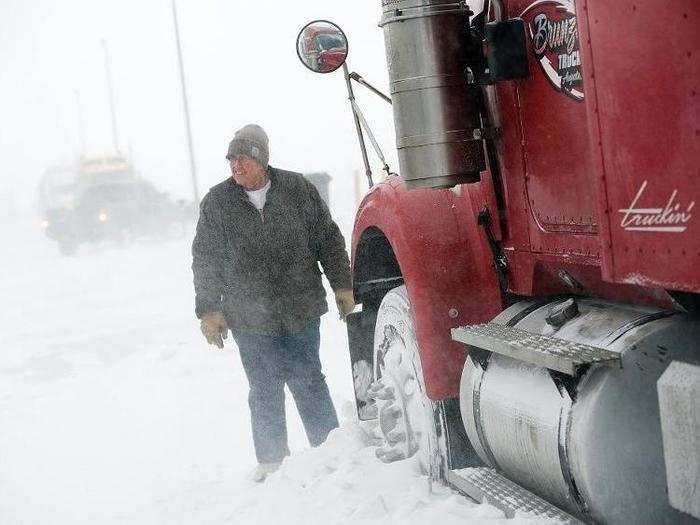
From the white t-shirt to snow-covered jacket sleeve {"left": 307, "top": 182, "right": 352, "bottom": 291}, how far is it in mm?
246

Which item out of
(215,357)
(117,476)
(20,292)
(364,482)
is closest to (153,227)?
(20,292)

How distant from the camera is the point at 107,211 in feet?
85.5

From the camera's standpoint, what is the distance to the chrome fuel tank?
2.36m

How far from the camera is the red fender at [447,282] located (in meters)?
3.30

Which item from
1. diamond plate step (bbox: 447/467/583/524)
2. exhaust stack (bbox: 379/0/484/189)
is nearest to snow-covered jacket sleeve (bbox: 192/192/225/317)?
diamond plate step (bbox: 447/467/583/524)

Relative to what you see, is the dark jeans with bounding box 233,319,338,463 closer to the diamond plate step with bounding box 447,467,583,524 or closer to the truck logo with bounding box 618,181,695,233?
the diamond plate step with bounding box 447,467,583,524

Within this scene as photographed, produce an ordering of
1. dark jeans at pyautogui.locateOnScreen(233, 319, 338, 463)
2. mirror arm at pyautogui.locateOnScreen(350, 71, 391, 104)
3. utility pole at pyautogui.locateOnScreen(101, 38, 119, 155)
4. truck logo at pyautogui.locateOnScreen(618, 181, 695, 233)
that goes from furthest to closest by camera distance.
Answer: utility pole at pyautogui.locateOnScreen(101, 38, 119, 155)
dark jeans at pyautogui.locateOnScreen(233, 319, 338, 463)
mirror arm at pyautogui.locateOnScreen(350, 71, 391, 104)
truck logo at pyautogui.locateOnScreen(618, 181, 695, 233)

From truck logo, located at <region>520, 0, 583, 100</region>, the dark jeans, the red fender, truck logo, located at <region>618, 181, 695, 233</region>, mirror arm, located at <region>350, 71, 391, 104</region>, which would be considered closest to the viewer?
truck logo, located at <region>618, 181, 695, 233</region>

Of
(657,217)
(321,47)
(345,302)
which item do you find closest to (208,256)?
(345,302)

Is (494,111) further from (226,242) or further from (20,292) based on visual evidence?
(20,292)

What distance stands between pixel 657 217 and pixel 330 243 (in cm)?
313

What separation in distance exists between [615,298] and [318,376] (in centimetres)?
268

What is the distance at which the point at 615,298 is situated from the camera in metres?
2.76

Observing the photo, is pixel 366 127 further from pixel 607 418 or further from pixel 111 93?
pixel 111 93
